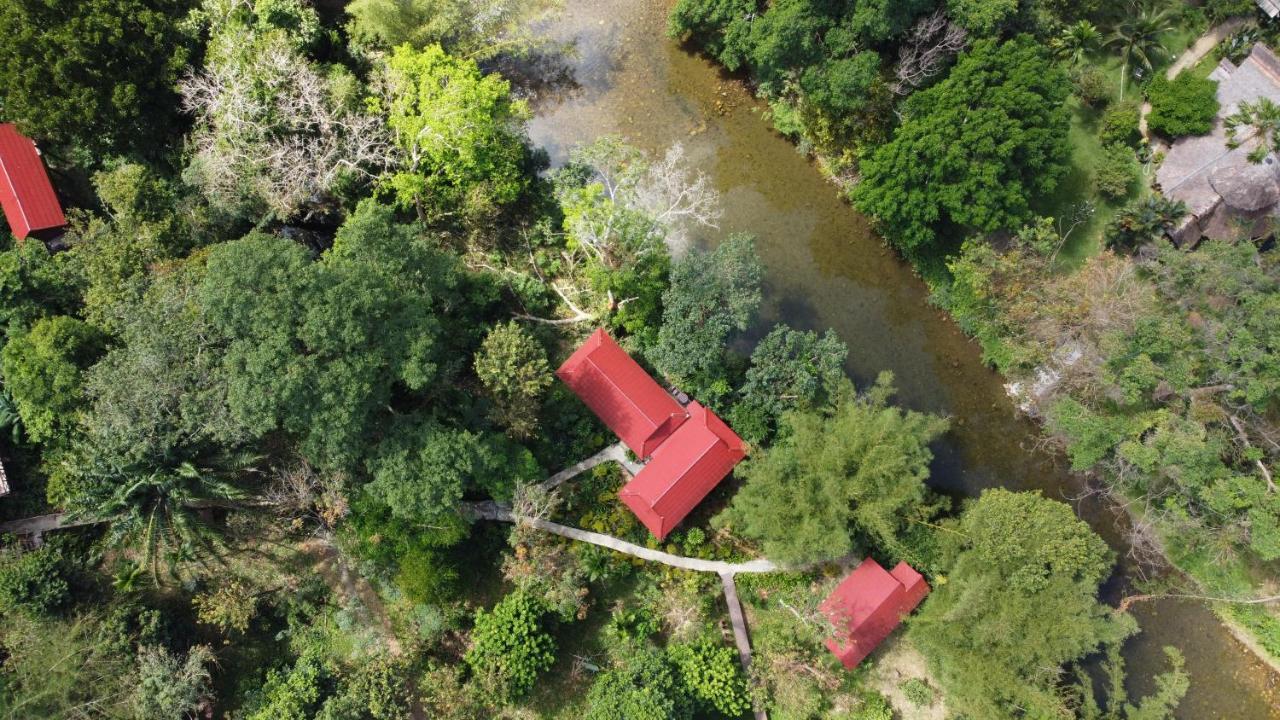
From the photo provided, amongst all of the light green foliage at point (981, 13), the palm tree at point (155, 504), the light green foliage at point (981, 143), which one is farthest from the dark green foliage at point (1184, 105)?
the palm tree at point (155, 504)

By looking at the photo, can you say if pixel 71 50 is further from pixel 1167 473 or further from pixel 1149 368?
pixel 1167 473

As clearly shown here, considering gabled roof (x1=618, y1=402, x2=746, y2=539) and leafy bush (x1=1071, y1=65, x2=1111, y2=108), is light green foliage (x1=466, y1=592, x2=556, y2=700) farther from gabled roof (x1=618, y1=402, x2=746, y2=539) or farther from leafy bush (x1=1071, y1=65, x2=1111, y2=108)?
leafy bush (x1=1071, y1=65, x2=1111, y2=108)

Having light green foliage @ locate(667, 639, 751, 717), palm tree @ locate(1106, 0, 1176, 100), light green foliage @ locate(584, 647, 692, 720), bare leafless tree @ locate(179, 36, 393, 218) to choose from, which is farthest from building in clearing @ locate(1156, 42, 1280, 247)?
bare leafless tree @ locate(179, 36, 393, 218)

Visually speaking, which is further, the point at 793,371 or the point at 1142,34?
the point at 1142,34

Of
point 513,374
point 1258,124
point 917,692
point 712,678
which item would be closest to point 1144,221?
point 1258,124

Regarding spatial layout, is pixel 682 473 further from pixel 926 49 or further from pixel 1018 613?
pixel 926 49
